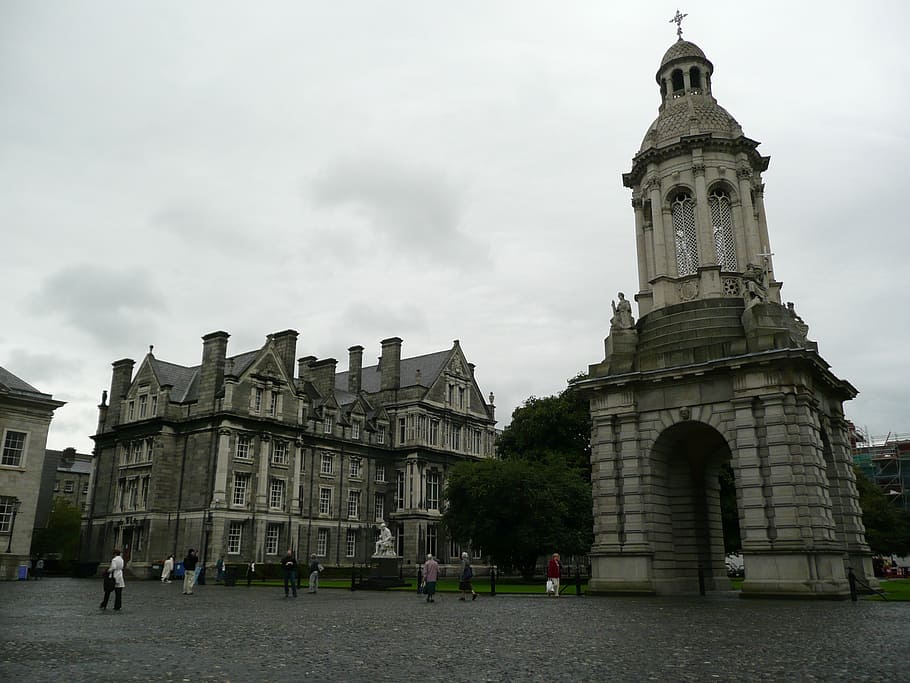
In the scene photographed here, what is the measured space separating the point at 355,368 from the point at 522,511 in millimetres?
34079

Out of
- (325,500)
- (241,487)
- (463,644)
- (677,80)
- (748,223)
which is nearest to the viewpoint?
(463,644)

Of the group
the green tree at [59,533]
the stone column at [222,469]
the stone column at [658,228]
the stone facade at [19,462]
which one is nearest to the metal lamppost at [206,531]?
the stone column at [222,469]

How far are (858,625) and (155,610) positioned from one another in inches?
682

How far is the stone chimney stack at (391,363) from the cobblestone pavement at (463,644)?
52.6 m

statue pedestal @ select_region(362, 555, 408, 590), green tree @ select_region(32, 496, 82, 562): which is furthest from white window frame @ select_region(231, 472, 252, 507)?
green tree @ select_region(32, 496, 82, 562)

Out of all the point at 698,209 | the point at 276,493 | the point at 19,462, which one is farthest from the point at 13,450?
the point at 698,209

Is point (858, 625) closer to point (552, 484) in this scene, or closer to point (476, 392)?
point (552, 484)

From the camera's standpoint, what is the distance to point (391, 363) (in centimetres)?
7338

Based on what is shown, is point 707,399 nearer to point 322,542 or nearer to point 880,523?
point 322,542

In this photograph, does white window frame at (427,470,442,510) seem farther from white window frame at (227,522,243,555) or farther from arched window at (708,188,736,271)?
arched window at (708,188,736,271)

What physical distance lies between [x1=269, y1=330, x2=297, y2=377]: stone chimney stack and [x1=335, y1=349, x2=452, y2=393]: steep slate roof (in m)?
12.3

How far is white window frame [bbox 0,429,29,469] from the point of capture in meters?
44.1

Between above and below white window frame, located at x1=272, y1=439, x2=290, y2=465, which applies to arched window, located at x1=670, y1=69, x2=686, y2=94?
above

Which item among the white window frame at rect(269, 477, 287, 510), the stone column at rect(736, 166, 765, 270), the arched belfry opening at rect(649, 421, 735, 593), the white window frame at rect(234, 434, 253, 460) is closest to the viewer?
the arched belfry opening at rect(649, 421, 735, 593)
